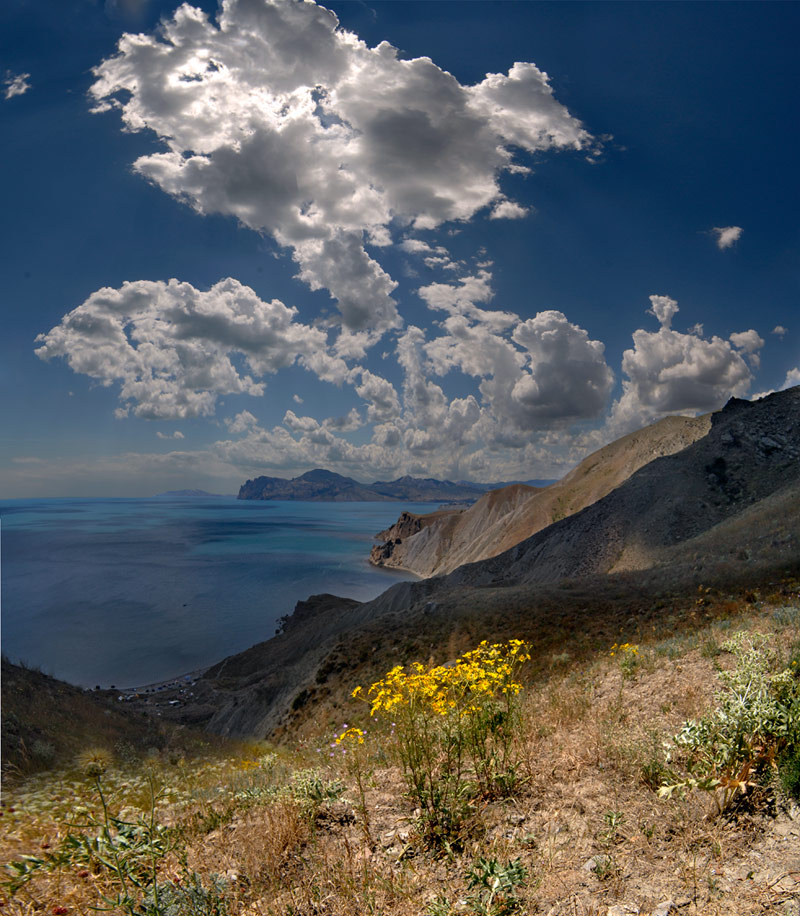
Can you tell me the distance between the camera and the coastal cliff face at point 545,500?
227ft

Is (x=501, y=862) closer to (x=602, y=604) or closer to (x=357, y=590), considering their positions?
(x=602, y=604)

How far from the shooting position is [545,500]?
81438 millimetres

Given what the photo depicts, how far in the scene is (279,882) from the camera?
3.54 m

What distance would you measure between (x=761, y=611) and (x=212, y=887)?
1275cm

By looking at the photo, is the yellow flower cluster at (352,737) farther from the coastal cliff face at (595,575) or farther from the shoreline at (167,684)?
the shoreline at (167,684)

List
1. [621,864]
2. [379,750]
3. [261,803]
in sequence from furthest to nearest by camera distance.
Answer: [379,750]
[261,803]
[621,864]

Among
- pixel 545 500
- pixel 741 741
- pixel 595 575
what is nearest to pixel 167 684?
pixel 595 575

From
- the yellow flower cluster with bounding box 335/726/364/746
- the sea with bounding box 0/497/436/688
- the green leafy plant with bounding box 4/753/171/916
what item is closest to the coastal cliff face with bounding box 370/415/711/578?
the sea with bounding box 0/497/436/688

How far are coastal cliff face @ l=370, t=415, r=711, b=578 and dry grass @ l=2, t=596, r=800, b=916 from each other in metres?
69.5

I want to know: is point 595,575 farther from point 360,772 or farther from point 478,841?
point 478,841

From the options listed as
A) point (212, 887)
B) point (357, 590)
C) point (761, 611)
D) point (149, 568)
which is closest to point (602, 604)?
point (761, 611)

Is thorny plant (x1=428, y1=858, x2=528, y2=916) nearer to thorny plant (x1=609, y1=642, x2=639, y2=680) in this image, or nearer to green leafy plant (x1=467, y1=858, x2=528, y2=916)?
green leafy plant (x1=467, y1=858, x2=528, y2=916)

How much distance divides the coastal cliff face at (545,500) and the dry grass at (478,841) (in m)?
69.5

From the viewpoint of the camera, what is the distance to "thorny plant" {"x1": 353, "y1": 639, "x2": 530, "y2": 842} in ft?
13.9
